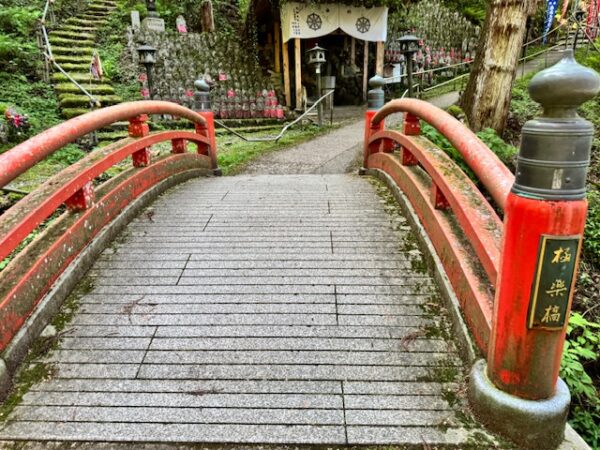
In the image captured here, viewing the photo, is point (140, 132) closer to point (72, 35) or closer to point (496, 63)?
point (496, 63)

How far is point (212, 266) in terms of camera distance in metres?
3.38

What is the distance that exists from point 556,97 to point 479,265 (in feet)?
4.27

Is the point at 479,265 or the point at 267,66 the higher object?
the point at 267,66

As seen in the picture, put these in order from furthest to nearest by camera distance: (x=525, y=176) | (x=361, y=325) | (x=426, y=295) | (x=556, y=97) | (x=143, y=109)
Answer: (x=143, y=109) < (x=426, y=295) < (x=361, y=325) < (x=525, y=176) < (x=556, y=97)

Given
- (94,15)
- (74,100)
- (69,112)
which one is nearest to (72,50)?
(74,100)

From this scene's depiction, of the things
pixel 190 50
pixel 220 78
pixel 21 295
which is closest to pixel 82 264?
pixel 21 295

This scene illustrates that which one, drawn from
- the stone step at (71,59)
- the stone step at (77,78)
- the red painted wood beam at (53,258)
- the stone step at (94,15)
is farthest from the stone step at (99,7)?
the red painted wood beam at (53,258)

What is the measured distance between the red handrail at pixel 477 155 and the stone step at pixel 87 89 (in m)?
9.58

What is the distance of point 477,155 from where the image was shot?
2.47 m

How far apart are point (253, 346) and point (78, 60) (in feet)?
39.3

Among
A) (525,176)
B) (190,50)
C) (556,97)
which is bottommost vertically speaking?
(525,176)

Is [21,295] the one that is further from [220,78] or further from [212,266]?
[220,78]

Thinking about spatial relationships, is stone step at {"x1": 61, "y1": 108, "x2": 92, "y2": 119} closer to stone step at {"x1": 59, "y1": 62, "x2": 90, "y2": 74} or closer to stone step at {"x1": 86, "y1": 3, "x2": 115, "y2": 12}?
stone step at {"x1": 59, "y1": 62, "x2": 90, "y2": 74}

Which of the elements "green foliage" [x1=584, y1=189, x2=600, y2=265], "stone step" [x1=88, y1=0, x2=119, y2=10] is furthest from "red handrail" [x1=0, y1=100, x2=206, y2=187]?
"stone step" [x1=88, y1=0, x2=119, y2=10]
